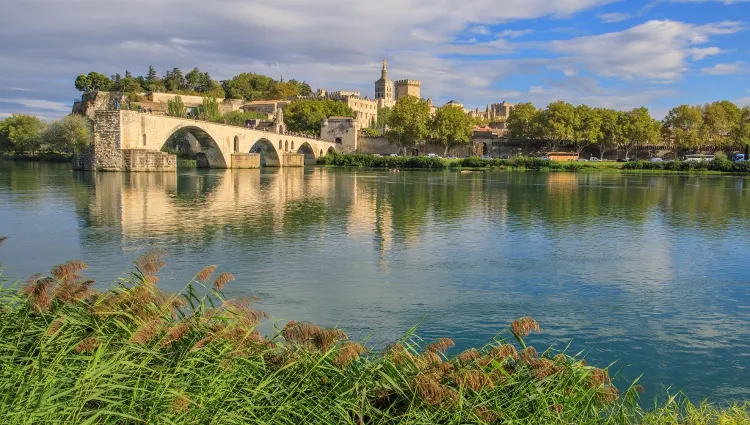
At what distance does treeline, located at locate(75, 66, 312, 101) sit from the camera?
109 metres

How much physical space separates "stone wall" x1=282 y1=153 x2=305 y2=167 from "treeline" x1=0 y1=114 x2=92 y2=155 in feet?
71.9

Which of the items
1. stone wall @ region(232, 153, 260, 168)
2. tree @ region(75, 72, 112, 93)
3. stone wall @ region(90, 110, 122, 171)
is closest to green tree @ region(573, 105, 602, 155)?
stone wall @ region(232, 153, 260, 168)

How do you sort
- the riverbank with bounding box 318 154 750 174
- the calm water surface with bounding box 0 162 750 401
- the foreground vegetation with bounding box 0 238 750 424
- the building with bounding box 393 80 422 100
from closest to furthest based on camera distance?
the foreground vegetation with bounding box 0 238 750 424 → the calm water surface with bounding box 0 162 750 401 → the riverbank with bounding box 318 154 750 174 → the building with bounding box 393 80 422 100

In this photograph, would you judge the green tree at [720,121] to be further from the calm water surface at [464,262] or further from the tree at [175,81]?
the tree at [175,81]

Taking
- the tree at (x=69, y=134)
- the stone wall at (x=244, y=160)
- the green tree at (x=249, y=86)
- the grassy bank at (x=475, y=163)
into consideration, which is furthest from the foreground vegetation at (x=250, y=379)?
the green tree at (x=249, y=86)

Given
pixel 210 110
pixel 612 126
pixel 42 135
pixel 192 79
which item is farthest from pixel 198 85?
pixel 612 126

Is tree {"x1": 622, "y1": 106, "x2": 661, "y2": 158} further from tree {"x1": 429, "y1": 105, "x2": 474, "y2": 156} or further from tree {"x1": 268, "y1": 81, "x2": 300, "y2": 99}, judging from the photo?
tree {"x1": 268, "y1": 81, "x2": 300, "y2": 99}

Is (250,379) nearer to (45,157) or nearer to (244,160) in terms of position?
(244,160)

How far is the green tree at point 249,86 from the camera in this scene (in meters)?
129

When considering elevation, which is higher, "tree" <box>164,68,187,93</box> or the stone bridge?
"tree" <box>164,68,187,93</box>

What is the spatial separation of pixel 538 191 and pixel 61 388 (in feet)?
119

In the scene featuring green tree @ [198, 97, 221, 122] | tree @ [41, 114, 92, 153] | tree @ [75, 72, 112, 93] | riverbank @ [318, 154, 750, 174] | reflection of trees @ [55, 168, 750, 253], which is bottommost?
reflection of trees @ [55, 168, 750, 253]

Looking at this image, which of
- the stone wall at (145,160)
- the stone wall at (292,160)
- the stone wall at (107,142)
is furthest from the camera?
the stone wall at (292,160)

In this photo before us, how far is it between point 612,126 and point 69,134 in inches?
2560
